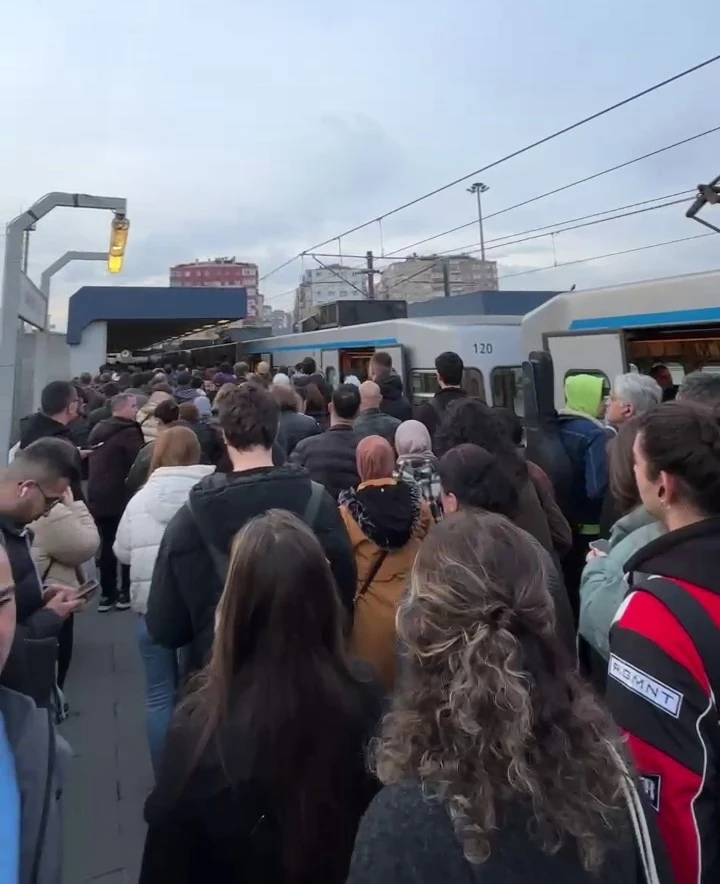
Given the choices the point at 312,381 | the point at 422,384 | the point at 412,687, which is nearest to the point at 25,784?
the point at 412,687

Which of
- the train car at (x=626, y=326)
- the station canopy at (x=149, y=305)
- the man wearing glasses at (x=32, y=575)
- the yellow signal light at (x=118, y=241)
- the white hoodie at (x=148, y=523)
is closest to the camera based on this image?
the man wearing glasses at (x=32, y=575)

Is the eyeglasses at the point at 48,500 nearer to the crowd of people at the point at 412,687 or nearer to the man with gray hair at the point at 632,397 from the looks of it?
the crowd of people at the point at 412,687

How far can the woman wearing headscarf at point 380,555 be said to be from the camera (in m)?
2.93

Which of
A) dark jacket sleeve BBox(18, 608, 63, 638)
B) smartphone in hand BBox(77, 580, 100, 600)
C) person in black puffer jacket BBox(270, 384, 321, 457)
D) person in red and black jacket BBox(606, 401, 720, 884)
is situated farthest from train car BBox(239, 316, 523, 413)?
person in red and black jacket BBox(606, 401, 720, 884)

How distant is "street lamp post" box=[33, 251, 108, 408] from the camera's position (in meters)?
9.25

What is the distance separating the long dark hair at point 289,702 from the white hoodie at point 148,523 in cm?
169

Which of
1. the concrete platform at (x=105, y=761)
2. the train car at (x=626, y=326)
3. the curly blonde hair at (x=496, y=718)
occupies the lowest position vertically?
the concrete platform at (x=105, y=761)

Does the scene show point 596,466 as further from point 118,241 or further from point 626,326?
point 118,241

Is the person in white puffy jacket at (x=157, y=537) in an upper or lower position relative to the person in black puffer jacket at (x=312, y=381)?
lower

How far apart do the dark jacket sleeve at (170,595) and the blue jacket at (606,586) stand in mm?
1403

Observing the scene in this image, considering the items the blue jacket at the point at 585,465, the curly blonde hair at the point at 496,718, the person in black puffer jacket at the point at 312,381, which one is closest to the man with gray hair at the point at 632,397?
the blue jacket at the point at 585,465

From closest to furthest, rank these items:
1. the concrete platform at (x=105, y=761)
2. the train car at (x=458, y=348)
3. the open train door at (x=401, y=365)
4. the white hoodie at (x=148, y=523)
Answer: the concrete platform at (x=105, y=761) → the white hoodie at (x=148, y=523) → the train car at (x=458, y=348) → the open train door at (x=401, y=365)

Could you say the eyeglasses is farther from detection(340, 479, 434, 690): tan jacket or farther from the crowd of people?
detection(340, 479, 434, 690): tan jacket

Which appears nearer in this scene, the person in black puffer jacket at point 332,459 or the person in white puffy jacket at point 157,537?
the person in white puffy jacket at point 157,537
